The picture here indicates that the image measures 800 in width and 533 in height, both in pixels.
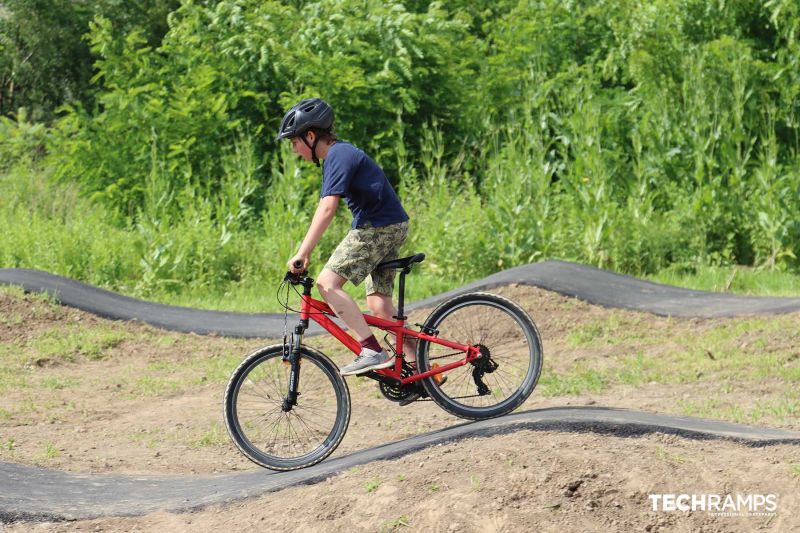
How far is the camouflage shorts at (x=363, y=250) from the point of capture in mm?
5988

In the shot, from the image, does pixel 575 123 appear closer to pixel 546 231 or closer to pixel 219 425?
pixel 546 231

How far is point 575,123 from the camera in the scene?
1277cm

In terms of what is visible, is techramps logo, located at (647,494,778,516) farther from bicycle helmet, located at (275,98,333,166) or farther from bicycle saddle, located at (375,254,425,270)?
bicycle helmet, located at (275,98,333,166)

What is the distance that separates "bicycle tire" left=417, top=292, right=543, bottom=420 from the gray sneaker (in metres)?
0.22

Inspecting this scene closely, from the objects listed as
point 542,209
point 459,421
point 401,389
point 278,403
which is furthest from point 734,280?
point 278,403

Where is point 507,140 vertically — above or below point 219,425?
above

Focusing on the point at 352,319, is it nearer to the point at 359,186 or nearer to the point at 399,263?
the point at 399,263

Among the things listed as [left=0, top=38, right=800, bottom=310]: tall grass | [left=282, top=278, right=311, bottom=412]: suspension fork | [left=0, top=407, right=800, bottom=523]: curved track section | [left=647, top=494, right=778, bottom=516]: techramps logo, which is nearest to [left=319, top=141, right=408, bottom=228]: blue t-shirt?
[left=282, top=278, right=311, bottom=412]: suspension fork

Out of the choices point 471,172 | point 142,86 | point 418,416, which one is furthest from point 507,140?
point 418,416

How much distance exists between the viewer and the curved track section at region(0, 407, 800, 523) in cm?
559

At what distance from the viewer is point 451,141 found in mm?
A: 14578

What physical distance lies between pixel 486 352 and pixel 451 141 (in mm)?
8537

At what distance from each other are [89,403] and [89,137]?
6.87 m

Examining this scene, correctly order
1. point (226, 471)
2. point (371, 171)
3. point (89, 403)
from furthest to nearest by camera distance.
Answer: point (89, 403) → point (226, 471) → point (371, 171)
